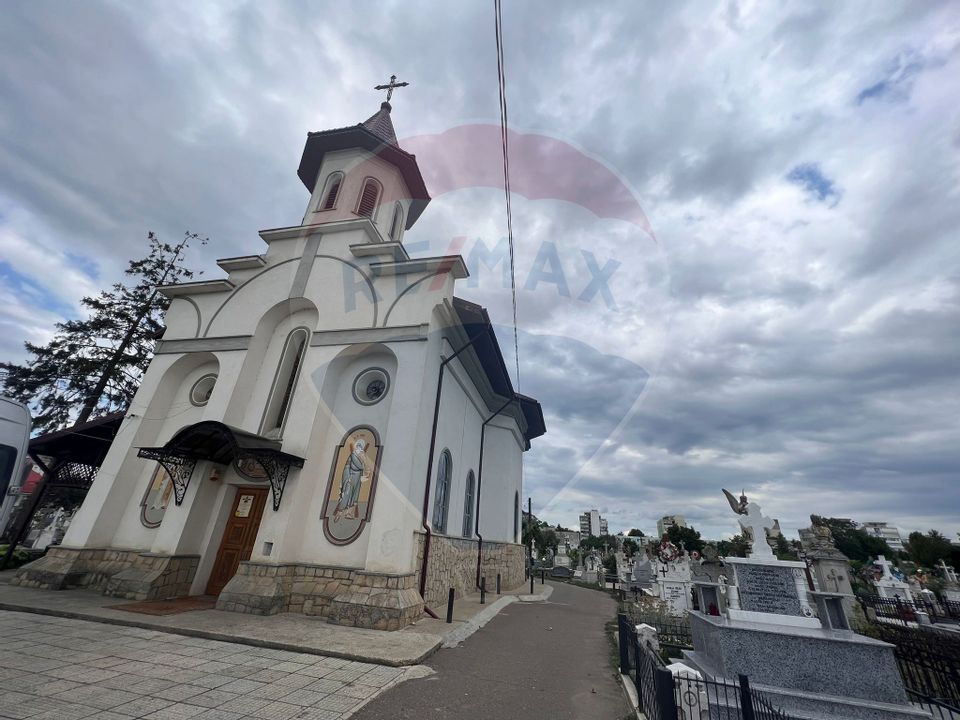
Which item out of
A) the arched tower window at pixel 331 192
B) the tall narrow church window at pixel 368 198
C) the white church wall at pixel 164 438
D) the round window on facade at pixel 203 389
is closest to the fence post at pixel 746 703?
the white church wall at pixel 164 438

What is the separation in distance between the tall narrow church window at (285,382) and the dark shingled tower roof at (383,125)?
8423mm

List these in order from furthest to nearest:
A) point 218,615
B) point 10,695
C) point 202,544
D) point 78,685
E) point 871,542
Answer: point 871,542, point 202,544, point 218,615, point 78,685, point 10,695

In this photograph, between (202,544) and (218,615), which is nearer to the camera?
(218,615)

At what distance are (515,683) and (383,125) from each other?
695 inches

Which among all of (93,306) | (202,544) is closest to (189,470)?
(202,544)

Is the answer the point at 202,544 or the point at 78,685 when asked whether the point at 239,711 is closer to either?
the point at 78,685

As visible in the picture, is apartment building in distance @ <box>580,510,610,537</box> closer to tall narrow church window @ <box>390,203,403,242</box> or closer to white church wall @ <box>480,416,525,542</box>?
white church wall @ <box>480,416,525,542</box>

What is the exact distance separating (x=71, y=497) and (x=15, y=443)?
14847 millimetres

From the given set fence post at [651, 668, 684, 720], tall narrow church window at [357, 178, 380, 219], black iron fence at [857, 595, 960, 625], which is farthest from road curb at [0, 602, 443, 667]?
black iron fence at [857, 595, 960, 625]

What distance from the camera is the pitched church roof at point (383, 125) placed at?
15.5 m

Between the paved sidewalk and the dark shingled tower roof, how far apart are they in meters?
15.1

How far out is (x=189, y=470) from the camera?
10.3 m

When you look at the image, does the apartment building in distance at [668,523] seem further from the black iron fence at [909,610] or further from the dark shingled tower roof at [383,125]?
the dark shingled tower roof at [383,125]

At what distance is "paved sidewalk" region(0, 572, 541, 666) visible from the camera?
6098 mm
